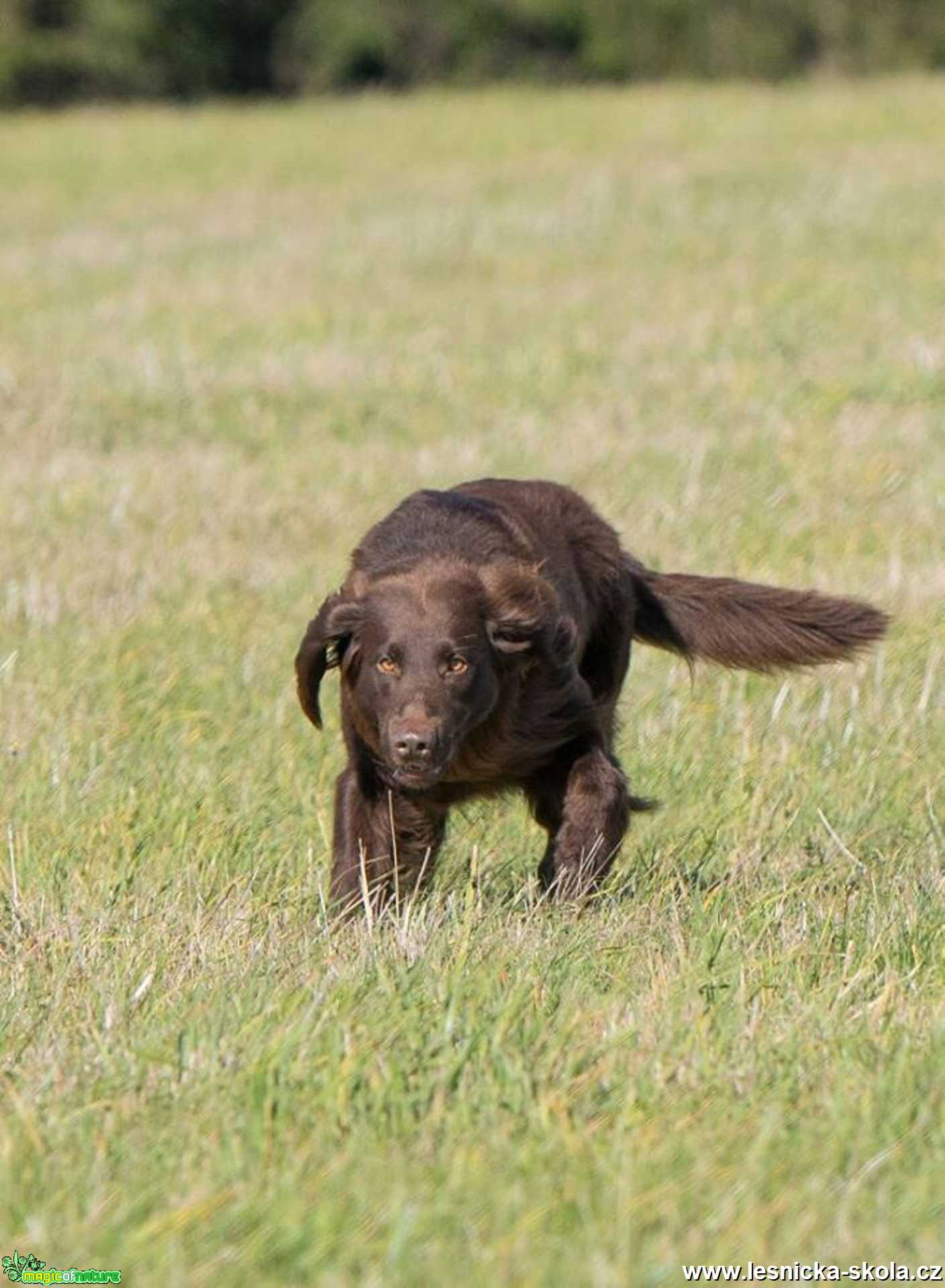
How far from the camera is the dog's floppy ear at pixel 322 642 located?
4605 millimetres

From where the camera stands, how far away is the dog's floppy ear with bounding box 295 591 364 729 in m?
4.61

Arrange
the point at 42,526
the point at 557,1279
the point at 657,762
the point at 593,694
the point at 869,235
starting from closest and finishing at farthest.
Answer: the point at 557,1279 < the point at 593,694 < the point at 657,762 < the point at 42,526 < the point at 869,235

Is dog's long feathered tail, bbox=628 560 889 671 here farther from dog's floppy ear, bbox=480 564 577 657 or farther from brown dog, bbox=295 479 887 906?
dog's floppy ear, bbox=480 564 577 657

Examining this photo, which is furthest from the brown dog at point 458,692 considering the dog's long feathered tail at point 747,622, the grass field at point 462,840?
the dog's long feathered tail at point 747,622

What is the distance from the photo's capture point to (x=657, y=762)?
5.59 meters

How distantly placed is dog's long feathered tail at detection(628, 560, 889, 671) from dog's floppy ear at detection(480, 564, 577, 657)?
0.83 metres

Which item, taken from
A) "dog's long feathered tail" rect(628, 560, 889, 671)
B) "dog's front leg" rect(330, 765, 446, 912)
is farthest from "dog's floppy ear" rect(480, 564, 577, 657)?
"dog's long feathered tail" rect(628, 560, 889, 671)

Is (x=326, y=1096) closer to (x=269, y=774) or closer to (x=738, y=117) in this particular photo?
(x=269, y=774)

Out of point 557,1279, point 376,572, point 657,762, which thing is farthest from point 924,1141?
point 657,762

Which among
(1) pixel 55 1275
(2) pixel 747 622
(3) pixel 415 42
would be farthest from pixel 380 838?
(3) pixel 415 42

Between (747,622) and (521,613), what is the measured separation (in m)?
1.08

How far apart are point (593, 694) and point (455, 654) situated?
32.7 inches

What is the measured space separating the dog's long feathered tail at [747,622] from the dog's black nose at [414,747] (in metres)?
1.34

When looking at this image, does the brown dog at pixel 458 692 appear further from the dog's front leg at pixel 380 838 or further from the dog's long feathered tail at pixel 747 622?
the dog's long feathered tail at pixel 747 622
